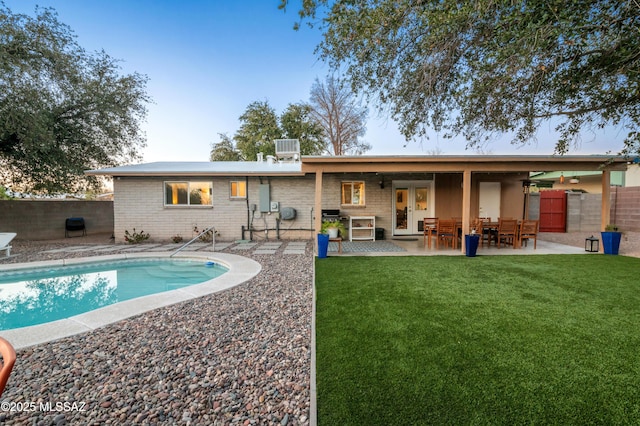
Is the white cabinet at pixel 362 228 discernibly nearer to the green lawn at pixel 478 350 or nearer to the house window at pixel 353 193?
the house window at pixel 353 193

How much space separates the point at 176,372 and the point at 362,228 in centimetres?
837

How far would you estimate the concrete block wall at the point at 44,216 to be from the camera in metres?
11.0

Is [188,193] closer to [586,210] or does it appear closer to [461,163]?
[461,163]

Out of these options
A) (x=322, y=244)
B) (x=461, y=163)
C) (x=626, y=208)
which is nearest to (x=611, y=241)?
(x=461, y=163)

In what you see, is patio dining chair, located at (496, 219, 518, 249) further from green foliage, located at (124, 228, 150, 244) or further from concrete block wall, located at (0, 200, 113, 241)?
concrete block wall, located at (0, 200, 113, 241)

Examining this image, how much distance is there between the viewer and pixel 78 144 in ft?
36.4

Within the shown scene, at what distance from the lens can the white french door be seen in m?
11.0

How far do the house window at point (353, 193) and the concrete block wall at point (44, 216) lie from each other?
12378 millimetres

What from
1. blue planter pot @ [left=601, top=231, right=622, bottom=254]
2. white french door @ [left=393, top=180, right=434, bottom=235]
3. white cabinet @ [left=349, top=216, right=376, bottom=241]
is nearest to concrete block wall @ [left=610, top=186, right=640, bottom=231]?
blue planter pot @ [left=601, top=231, right=622, bottom=254]

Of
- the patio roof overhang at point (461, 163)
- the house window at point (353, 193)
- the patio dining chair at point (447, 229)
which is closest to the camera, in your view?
the patio roof overhang at point (461, 163)

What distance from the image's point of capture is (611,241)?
753cm

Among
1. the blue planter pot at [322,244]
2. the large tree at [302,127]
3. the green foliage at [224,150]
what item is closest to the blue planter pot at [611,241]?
Answer: the blue planter pot at [322,244]

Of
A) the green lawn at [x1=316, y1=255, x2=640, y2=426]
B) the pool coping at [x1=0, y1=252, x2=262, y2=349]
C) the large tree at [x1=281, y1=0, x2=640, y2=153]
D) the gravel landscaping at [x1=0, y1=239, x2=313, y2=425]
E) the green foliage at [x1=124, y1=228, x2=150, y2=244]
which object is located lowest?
the gravel landscaping at [x1=0, y1=239, x2=313, y2=425]

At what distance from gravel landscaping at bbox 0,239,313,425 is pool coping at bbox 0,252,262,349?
194 mm
